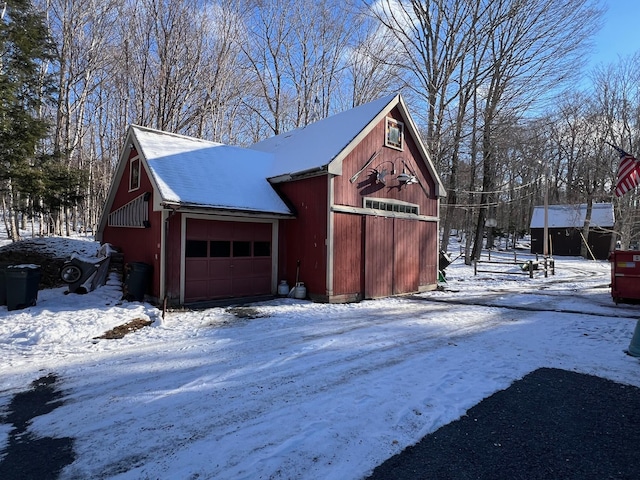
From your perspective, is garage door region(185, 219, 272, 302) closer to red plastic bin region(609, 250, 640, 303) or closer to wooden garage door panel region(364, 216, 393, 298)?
wooden garage door panel region(364, 216, 393, 298)

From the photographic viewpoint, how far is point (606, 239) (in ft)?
117

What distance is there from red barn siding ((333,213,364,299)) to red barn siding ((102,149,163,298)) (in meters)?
4.83

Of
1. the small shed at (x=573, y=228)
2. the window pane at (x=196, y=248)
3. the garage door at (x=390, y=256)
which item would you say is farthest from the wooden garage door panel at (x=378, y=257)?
the small shed at (x=573, y=228)

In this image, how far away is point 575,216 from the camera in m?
36.0

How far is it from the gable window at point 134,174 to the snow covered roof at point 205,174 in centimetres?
95

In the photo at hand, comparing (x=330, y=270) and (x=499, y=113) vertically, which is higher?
(x=499, y=113)

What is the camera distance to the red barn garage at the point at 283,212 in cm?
1012

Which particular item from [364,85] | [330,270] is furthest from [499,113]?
[330,270]

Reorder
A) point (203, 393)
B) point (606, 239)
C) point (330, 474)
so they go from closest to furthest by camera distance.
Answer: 1. point (330, 474)
2. point (203, 393)
3. point (606, 239)

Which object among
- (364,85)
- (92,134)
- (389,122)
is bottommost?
(389,122)

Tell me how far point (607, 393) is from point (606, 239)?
39.2m

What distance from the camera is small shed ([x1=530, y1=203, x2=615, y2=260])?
3562 cm

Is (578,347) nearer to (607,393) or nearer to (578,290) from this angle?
(607,393)

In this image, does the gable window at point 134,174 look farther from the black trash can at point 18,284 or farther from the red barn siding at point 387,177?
the red barn siding at point 387,177
